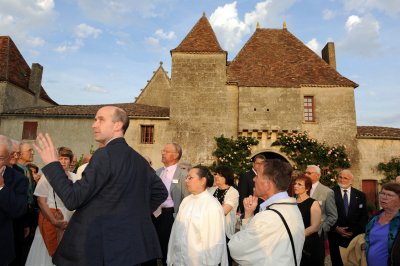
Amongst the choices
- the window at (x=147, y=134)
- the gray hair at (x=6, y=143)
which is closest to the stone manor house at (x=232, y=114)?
the window at (x=147, y=134)

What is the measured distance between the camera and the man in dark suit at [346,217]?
19.9 ft

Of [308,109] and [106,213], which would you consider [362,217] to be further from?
[308,109]

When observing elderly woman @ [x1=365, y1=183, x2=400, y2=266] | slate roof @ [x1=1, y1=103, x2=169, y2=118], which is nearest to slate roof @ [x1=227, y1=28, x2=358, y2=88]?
slate roof @ [x1=1, y1=103, x2=169, y2=118]

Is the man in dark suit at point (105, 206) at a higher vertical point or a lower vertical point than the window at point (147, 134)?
lower

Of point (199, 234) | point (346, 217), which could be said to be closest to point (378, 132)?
point (346, 217)

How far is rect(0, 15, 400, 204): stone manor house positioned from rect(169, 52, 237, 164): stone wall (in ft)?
0.19

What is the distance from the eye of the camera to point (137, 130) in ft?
62.1

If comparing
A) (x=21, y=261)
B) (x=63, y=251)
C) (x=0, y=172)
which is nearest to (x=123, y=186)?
(x=63, y=251)

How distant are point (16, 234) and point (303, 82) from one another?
18.4 meters

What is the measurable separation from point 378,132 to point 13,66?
25.8 meters

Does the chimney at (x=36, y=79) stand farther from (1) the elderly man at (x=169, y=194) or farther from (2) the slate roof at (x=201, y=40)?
(1) the elderly man at (x=169, y=194)

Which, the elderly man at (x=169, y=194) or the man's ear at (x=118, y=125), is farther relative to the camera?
the elderly man at (x=169, y=194)

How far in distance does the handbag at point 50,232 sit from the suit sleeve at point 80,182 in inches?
74.6

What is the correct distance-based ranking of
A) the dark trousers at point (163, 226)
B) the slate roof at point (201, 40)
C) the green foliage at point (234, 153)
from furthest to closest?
1. the slate roof at point (201, 40)
2. the green foliage at point (234, 153)
3. the dark trousers at point (163, 226)
